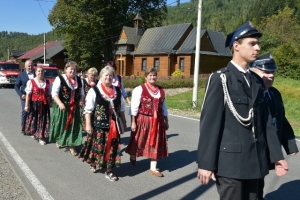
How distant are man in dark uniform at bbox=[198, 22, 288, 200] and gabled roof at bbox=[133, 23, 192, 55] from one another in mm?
38519

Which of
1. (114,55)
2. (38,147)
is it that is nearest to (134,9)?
(114,55)

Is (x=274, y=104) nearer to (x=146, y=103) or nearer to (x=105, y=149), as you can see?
(x=146, y=103)

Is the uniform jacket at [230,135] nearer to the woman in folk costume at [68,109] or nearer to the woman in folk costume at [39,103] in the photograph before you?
the woman in folk costume at [68,109]

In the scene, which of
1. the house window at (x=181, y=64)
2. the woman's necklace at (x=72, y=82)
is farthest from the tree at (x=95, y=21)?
the woman's necklace at (x=72, y=82)

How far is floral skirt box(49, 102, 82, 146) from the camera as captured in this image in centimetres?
726

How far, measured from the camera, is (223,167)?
2.78 m

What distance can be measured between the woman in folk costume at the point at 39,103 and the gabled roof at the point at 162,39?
110ft

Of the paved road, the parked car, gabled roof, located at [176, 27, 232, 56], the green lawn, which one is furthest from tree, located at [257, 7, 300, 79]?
the paved road

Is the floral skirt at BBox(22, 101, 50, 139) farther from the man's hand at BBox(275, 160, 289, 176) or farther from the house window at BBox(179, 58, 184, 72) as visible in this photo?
the house window at BBox(179, 58, 184, 72)

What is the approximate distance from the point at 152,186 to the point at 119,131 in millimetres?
1032

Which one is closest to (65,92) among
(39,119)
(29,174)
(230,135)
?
(39,119)

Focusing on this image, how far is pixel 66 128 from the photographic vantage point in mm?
7262

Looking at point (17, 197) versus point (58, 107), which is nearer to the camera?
point (17, 197)

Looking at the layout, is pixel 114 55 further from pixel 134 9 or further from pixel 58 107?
pixel 58 107
